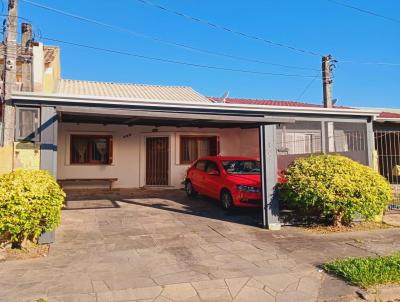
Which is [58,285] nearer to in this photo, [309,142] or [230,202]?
[230,202]

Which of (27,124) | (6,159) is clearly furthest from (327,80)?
(6,159)

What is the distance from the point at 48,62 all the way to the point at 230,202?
1158cm

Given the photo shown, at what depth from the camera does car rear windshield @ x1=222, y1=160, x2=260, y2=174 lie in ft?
35.0

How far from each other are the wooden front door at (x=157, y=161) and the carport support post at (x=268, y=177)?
7.43 m

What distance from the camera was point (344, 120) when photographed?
10.1 meters

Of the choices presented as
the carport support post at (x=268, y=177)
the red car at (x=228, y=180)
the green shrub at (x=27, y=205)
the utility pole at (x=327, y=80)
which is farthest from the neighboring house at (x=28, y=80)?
the utility pole at (x=327, y=80)

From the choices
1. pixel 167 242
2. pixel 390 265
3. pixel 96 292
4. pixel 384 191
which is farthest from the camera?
pixel 384 191

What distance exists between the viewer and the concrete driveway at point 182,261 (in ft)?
15.0

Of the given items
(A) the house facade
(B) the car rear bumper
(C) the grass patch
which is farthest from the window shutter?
(C) the grass patch

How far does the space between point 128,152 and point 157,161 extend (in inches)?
50.9

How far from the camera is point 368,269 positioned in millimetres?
5203

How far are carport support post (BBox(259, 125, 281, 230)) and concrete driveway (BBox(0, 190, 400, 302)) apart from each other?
380 millimetres

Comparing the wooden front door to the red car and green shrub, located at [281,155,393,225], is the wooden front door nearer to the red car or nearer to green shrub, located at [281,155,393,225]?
the red car

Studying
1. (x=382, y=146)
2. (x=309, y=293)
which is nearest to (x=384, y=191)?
(x=309, y=293)
